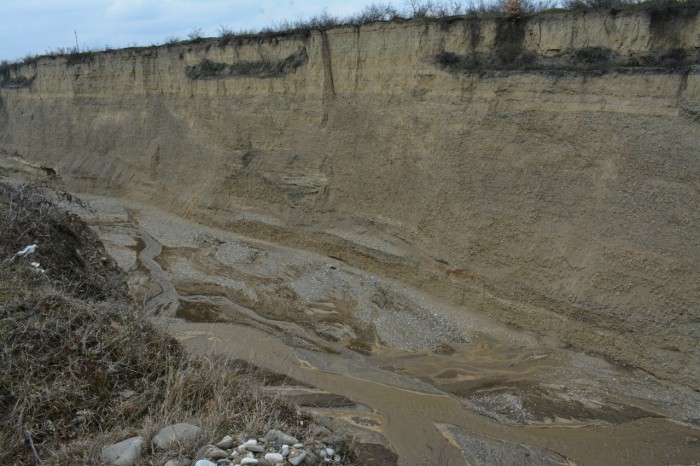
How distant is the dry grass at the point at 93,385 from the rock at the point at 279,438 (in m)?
0.14

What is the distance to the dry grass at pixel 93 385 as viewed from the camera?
13.0 ft

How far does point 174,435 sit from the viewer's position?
3.98 meters

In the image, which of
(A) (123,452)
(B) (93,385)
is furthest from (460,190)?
(A) (123,452)

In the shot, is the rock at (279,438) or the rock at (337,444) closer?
the rock at (279,438)

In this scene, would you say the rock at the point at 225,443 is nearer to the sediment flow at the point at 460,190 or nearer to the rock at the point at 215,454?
the rock at the point at 215,454

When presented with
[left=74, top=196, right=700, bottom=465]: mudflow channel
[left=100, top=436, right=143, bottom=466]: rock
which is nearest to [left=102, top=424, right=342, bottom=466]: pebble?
[left=100, top=436, right=143, bottom=466]: rock

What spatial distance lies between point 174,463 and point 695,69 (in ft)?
26.9

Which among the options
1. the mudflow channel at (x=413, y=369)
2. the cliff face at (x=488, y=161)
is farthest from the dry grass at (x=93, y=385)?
the cliff face at (x=488, y=161)

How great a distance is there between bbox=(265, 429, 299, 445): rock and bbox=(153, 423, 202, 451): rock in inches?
20.2

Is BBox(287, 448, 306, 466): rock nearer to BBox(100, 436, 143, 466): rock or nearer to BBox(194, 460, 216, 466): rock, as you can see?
BBox(194, 460, 216, 466): rock

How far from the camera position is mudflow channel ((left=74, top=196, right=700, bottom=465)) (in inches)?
250

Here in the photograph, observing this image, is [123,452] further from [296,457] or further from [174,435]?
[296,457]

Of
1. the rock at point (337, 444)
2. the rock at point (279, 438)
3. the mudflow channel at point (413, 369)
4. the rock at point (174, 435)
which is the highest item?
the rock at point (174, 435)

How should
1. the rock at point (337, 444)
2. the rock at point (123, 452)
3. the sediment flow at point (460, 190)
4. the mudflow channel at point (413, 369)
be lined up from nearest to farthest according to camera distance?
the rock at point (123, 452) < the rock at point (337, 444) < the mudflow channel at point (413, 369) < the sediment flow at point (460, 190)
